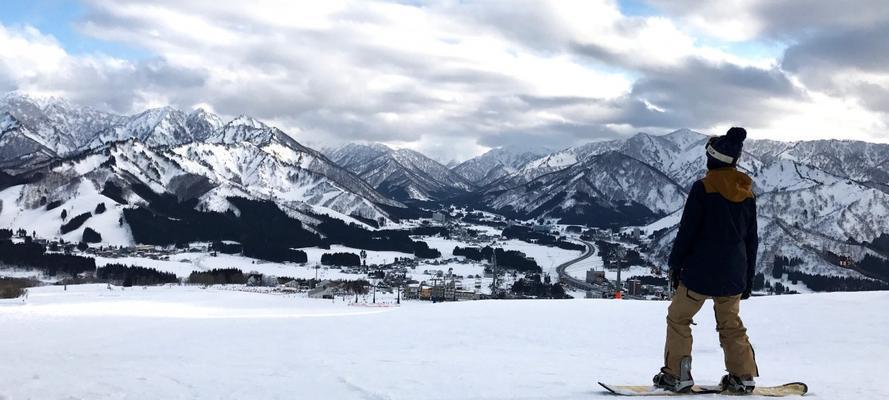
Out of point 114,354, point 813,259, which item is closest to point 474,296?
point 114,354

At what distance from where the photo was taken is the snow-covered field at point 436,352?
8849 mm

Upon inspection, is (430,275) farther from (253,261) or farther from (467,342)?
(467,342)

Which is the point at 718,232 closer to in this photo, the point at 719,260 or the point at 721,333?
the point at 719,260

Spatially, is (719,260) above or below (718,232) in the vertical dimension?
below

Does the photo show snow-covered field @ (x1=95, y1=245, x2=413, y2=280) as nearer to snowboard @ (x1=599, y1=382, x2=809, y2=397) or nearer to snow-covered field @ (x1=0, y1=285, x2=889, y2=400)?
snow-covered field @ (x1=0, y1=285, x2=889, y2=400)

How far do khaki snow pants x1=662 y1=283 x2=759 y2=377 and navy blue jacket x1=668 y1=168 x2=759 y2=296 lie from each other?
0.19 m

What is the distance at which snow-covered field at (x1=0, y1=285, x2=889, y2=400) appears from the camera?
8.85 m

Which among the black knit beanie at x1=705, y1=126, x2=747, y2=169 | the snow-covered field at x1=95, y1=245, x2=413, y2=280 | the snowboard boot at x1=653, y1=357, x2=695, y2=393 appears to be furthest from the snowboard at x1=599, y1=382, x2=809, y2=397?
the snow-covered field at x1=95, y1=245, x2=413, y2=280

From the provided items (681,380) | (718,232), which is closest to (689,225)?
(718,232)

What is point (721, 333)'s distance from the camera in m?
8.73

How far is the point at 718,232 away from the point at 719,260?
36 centimetres

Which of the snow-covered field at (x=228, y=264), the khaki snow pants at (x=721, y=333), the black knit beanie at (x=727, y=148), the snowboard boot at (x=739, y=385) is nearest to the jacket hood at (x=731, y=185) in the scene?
the black knit beanie at (x=727, y=148)

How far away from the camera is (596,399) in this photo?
803 centimetres

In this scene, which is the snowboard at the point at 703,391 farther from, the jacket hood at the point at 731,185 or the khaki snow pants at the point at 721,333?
the jacket hood at the point at 731,185
